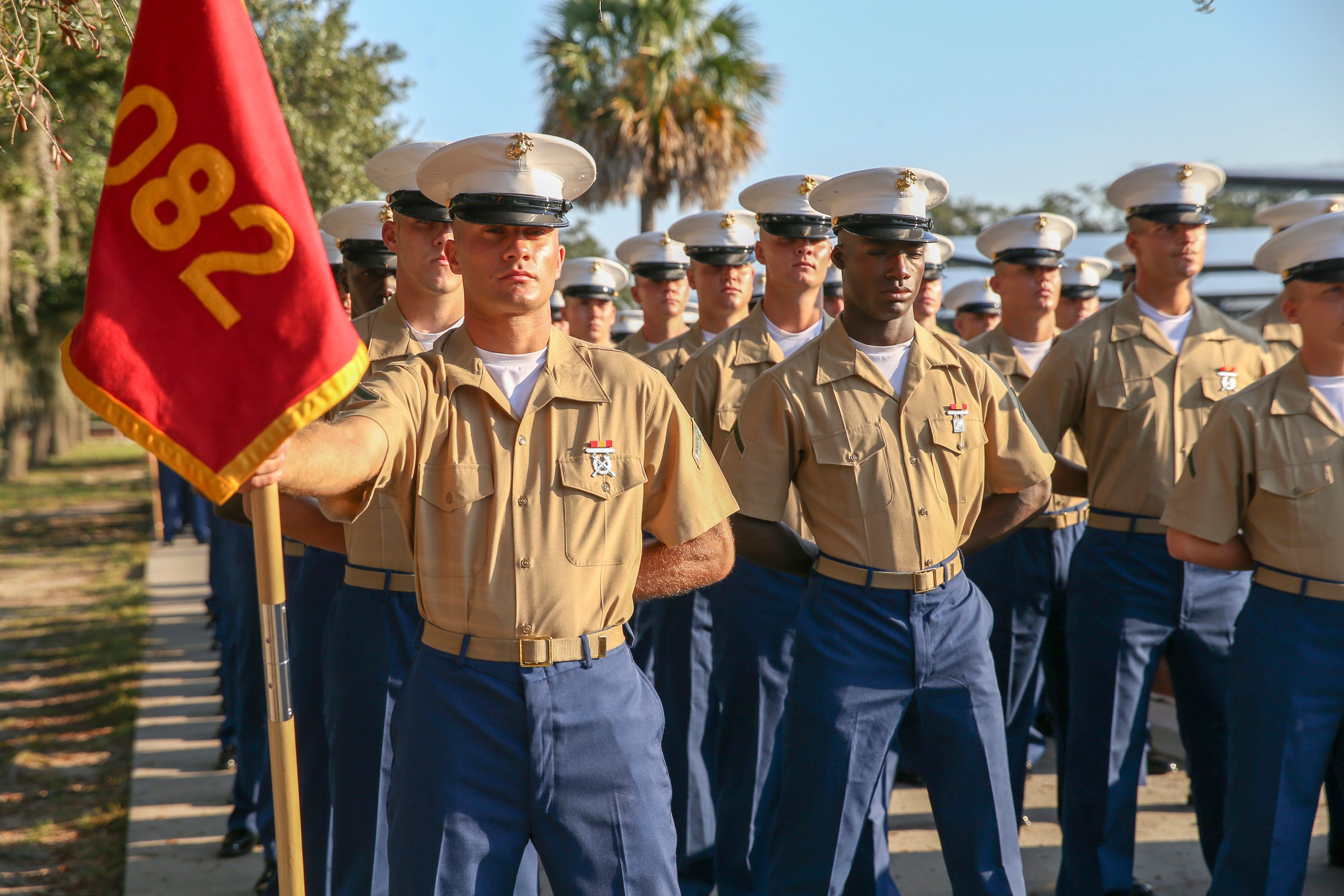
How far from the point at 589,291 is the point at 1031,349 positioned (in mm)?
2743

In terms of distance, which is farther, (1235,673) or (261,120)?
(1235,673)

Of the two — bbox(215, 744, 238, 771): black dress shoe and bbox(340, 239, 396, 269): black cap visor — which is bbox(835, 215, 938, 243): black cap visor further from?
bbox(215, 744, 238, 771): black dress shoe

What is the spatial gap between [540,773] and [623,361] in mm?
985

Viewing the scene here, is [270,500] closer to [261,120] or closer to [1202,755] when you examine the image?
[261,120]

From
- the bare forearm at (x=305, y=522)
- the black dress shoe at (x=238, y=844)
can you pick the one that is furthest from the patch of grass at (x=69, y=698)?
the bare forearm at (x=305, y=522)

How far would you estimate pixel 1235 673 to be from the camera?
3.59 meters

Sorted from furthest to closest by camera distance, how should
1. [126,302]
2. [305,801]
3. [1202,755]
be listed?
[1202,755]
[305,801]
[126,302]

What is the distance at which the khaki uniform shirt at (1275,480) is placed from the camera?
135 inches

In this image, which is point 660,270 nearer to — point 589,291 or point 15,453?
point 589,291

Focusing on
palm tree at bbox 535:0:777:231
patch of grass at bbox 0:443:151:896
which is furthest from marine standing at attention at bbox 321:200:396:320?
palm tree at bbox 535:0:777:231

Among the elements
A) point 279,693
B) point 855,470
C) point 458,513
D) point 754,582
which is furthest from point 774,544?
point 279,693

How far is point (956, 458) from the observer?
3.47m

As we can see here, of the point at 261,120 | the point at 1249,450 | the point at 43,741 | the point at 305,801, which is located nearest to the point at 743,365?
the point at 1249,450

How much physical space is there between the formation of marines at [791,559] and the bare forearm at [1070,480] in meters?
0.01
